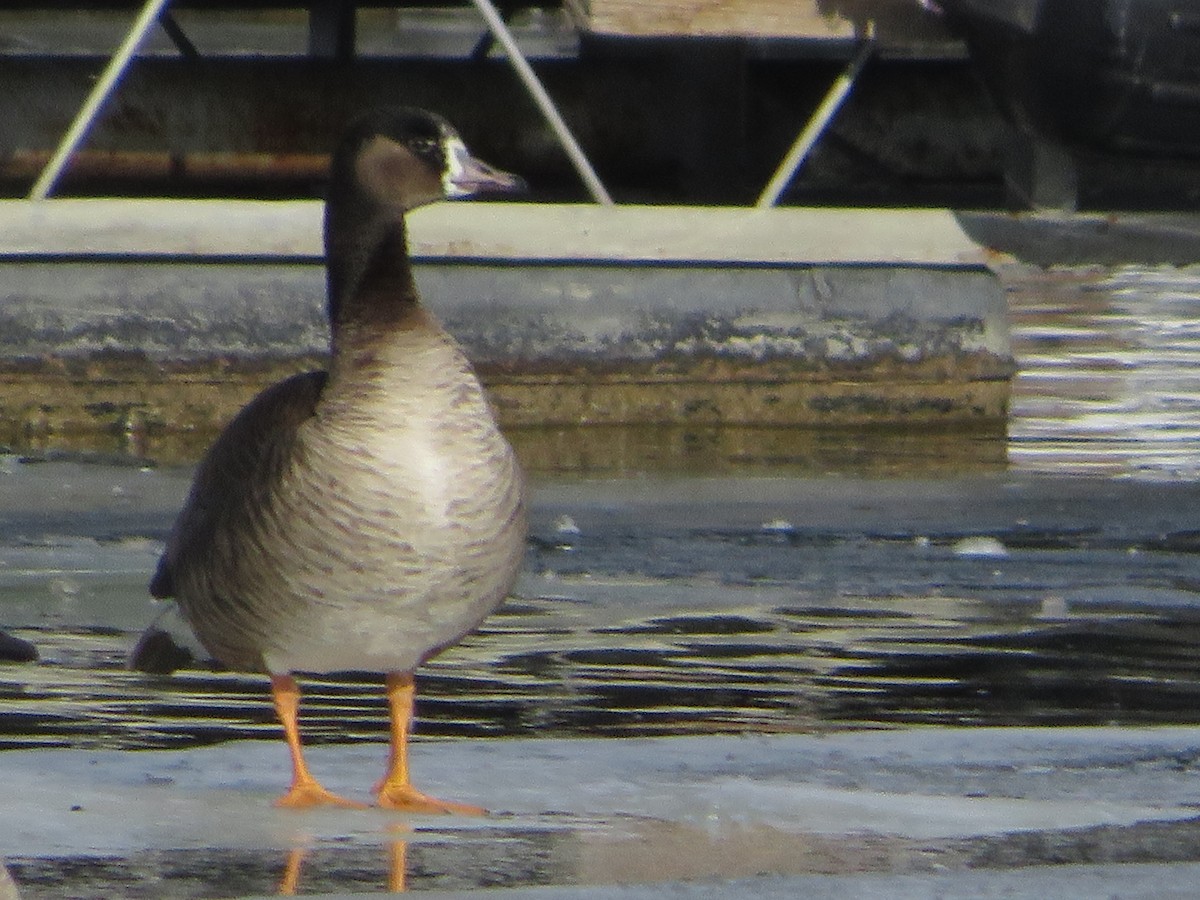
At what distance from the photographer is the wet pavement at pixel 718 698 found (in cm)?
380

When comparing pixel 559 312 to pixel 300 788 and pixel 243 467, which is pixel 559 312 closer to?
pixel 243 467

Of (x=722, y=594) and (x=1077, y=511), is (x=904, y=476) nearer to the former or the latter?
(x=1077, y=511)

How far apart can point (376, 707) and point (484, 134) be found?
927cm

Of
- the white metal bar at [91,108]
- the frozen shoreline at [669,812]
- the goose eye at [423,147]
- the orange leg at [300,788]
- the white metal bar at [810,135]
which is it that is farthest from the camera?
the white metal bar at [810,135]

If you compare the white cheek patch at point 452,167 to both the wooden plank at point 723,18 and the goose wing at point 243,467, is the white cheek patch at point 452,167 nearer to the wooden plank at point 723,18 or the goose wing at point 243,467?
the goose wing at point 243,467

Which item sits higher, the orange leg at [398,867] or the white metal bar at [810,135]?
the orange leg at [398,867]

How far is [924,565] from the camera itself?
6828 mm

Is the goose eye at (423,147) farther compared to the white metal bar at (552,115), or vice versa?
the white metal bar at (552,115)

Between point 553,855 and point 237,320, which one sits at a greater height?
point 553,855

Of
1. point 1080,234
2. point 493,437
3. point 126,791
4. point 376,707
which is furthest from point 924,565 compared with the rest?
point 1080,234

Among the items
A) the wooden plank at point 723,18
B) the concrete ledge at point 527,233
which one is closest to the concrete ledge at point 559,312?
the concrete ledge at point 527,233

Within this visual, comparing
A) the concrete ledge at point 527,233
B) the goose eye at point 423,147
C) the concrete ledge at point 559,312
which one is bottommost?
the concrete ledge at point 559,312

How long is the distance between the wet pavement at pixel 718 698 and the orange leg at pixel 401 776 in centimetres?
9

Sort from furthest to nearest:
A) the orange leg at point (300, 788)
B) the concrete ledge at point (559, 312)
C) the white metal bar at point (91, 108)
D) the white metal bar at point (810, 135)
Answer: the white metal bar at point (810, 135) < the white metal bar at point (91, 108) < the concrete ledge at point (559, 312) < the orange leg at point (300, 788)
